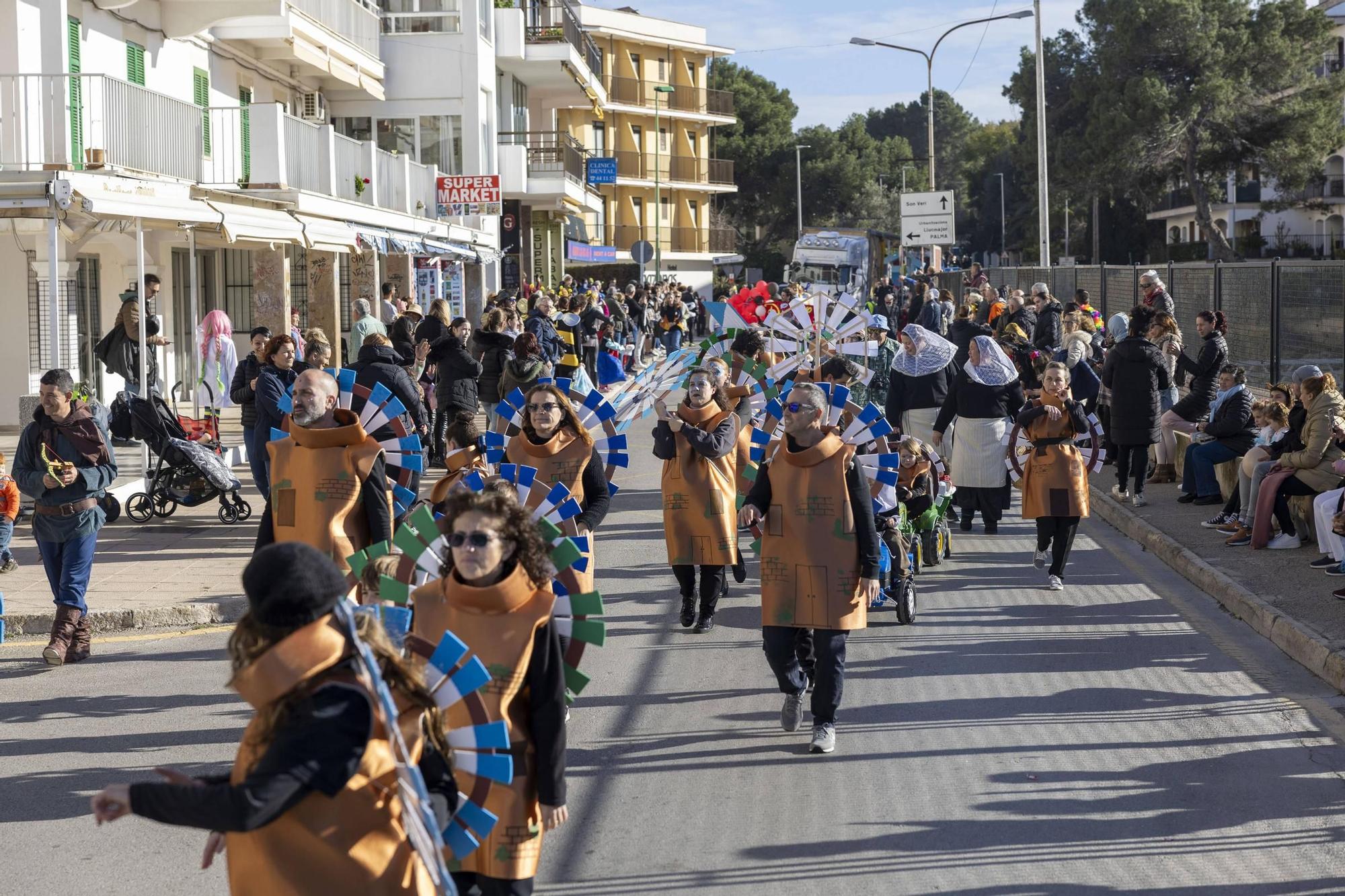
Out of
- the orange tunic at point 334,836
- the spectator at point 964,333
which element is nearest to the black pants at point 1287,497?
the spectator at point 964,333

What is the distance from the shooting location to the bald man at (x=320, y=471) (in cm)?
740

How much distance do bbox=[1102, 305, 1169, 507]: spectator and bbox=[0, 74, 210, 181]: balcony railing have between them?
1049cm

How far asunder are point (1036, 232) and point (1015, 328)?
57117mm

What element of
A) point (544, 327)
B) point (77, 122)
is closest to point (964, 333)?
point (544, 327)

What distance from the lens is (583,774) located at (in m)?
6.87

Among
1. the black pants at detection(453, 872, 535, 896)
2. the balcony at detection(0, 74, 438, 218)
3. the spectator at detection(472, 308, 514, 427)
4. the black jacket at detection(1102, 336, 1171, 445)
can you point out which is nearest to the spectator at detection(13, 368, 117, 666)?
the black pants at detection(453, 872, 535, 896)

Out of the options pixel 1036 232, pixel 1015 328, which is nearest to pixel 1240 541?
pixel 1015 328

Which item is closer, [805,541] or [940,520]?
[805,541]

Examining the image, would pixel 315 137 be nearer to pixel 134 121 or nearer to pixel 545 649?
pixel 134 121

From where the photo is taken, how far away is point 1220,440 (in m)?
14.7

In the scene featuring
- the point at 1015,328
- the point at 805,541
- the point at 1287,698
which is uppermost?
the point at 1015,328

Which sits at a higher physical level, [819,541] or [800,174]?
[800,174]

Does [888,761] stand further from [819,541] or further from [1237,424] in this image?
[1237,424]

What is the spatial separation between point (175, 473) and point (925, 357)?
679 cm
